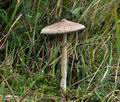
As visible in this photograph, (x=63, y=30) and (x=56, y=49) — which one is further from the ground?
(x=63, y=30)

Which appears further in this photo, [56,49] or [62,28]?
[56,49]

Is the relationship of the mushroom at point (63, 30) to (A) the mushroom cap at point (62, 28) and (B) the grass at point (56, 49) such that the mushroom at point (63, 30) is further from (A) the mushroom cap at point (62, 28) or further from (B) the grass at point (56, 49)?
(B) the grass at point (56, 49)

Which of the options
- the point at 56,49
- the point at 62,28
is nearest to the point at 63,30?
the point at 62,28

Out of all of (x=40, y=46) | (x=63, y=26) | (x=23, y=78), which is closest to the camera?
(x=63, y=26)

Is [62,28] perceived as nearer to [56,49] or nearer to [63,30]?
[63,30]

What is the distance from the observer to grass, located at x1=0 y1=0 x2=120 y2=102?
2.88 metres

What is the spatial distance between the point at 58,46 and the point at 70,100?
1.85ft

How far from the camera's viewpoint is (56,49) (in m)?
3.09

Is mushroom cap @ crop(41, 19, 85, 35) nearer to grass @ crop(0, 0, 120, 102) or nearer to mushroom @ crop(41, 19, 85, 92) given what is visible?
mushroom @ crop(41, 19, 85, 92)

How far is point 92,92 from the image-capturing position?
2779mm

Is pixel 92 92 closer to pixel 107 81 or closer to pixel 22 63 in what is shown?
pixel 107 81

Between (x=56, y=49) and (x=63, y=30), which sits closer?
(x=63, y=30)

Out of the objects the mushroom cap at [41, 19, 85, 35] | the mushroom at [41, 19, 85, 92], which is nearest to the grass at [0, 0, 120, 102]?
the mushroom at [41, 19, 85, 92]

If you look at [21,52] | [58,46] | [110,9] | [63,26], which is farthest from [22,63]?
[110,9]
